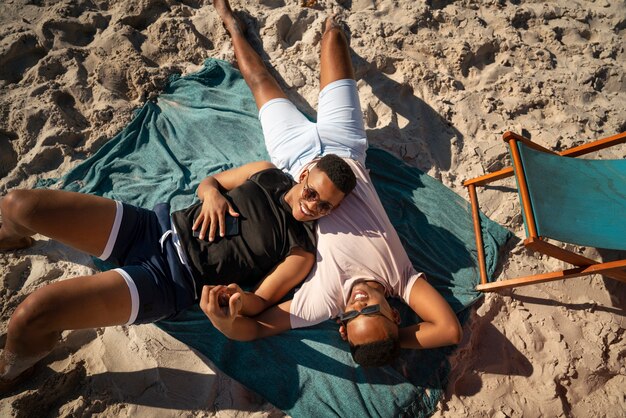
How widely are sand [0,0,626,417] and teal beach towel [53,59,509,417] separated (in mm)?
116

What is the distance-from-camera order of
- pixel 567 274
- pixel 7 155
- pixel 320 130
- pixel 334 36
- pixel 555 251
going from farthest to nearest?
pixel 334 36 → pixel 7 155 → pixel 320 130 → pixel 567 274 → pixel 555 251

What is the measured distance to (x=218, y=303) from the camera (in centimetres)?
202

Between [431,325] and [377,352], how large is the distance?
42cm

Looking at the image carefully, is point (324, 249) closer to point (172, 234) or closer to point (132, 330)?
point (172, 234)

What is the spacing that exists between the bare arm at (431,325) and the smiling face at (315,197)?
27.0 inches

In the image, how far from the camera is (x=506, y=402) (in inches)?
97.5

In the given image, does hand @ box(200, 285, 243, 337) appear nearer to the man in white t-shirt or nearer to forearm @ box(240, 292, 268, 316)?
the man in white t-shirt

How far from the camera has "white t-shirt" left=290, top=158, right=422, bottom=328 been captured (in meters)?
2.31

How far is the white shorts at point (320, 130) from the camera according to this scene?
2.70m

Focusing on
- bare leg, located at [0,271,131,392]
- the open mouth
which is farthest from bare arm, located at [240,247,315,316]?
bare leg, located at [0,271,131,392]

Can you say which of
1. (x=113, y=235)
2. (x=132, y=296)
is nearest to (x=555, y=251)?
(x=132, y=296)

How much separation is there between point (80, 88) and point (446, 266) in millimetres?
2913

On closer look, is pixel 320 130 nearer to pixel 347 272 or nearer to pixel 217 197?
pixel 217 197

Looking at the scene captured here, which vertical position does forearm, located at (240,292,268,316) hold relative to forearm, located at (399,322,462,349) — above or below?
above
